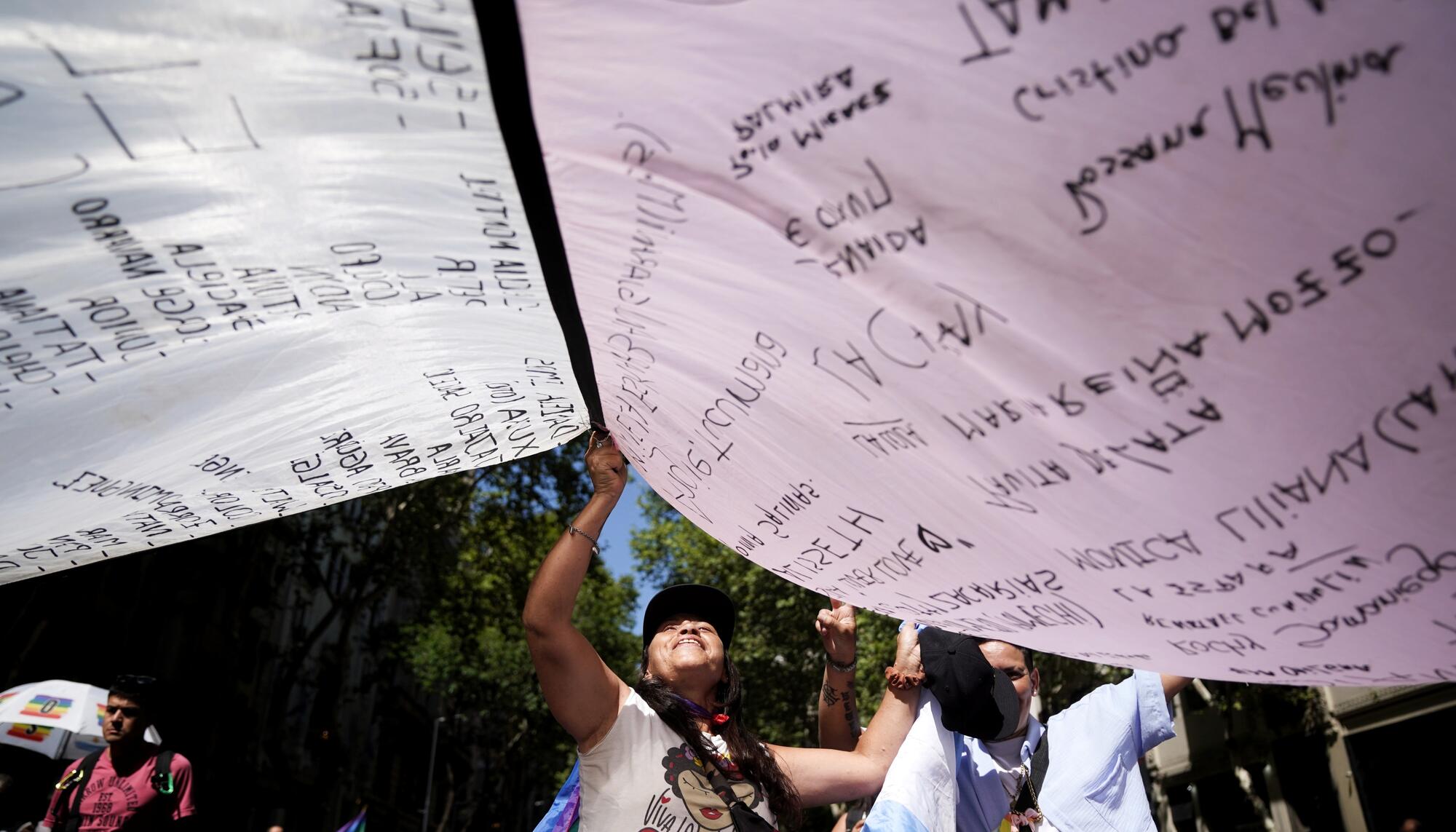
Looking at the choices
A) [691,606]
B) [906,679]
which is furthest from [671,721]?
[906,679]

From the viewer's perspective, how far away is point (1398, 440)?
1.04 m

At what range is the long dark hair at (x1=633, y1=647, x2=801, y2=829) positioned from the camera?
7.33ft

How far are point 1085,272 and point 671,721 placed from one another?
1.54 meters

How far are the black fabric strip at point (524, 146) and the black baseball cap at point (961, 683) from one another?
131 centimetres

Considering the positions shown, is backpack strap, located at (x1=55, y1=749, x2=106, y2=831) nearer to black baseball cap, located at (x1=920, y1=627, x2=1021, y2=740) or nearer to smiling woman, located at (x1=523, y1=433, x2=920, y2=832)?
smiling woman, located at (x1=523, y1=433, x2=920, y2=832)

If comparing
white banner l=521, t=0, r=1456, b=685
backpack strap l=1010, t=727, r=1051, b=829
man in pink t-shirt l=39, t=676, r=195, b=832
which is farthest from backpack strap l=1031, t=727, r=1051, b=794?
man in pink t-shirt l=39, t=676, r=195, b=832

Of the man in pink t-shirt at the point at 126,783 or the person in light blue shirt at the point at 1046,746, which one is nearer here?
the person in light blue shirt at the point at 1046,746

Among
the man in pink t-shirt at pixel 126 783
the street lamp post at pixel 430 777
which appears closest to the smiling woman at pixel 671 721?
the man in pink t-shirt at pixel 126 783

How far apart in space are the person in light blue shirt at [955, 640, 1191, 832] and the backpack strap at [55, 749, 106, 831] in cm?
377

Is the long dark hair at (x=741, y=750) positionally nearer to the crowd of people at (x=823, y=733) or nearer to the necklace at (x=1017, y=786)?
the crowd of people at (x=823, y=733)

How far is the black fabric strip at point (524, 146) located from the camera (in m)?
1.06

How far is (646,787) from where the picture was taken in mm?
2084

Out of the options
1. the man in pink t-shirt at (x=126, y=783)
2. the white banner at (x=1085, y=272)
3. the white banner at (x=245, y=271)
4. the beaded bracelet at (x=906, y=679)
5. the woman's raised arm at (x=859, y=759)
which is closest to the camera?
the white banner at (x=1085, y=272)

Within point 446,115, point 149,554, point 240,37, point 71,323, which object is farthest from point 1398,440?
point 149,554
